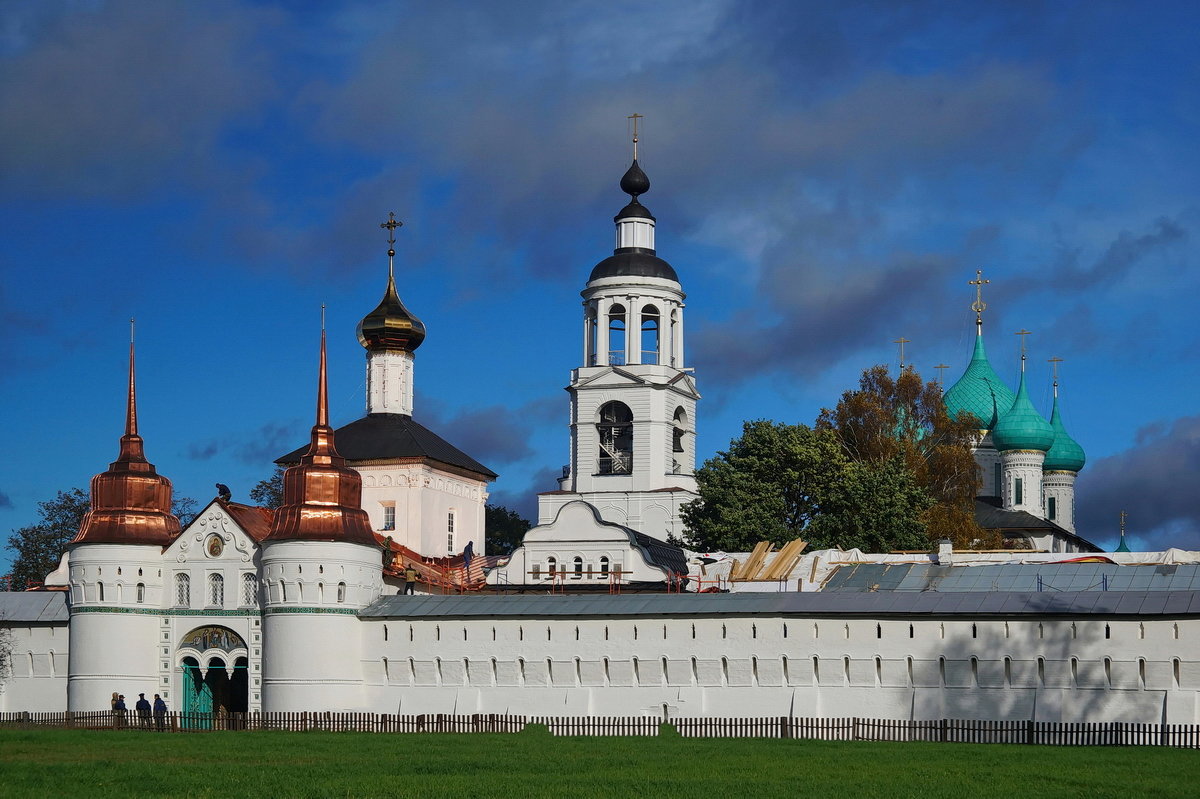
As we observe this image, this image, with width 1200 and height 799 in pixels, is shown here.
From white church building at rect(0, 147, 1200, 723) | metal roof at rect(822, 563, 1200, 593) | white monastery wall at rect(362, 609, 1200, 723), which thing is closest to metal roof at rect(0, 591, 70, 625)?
white church building at rect(0, 147, 1200, 723)

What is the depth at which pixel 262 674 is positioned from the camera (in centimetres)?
4328

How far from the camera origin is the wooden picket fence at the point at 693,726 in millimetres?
35688

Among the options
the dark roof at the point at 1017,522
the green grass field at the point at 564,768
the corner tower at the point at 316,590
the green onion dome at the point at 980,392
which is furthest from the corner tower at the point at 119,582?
the green onion dome at the point at 980,392

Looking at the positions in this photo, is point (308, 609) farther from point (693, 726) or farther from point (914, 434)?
point (914, 434)

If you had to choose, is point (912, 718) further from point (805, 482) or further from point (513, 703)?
point (805, 482)

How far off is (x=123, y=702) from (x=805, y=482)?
60.2ft

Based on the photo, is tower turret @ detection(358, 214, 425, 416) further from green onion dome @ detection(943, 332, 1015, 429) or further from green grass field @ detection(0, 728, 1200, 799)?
green onion dome @ detection(943, 332, 1015, 429)

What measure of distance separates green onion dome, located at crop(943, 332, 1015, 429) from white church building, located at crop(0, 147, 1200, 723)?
97.4 ft

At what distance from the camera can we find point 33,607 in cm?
4678

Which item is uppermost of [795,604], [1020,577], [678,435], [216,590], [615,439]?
[678,435]

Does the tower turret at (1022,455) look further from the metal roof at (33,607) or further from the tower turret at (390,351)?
the metal roof at (33,607)

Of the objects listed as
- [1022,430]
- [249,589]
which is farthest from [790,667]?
Result: [1022,430]

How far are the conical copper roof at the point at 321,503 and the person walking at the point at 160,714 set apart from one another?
4109 millimetres

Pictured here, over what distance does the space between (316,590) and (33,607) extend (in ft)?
25.8
